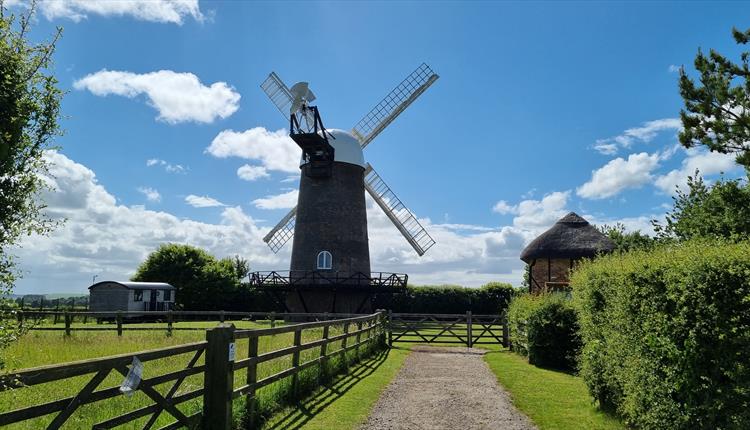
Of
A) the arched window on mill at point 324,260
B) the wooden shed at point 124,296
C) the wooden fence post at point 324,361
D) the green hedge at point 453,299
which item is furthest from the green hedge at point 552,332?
the wooden shed at point 124,296

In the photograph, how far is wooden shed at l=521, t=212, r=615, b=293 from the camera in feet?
92.0

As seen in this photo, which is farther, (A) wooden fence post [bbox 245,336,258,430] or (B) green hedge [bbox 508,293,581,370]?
(B) green hedge [bbox 508,293,581,370]

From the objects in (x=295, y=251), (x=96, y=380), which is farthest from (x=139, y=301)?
(x=96, y=380)

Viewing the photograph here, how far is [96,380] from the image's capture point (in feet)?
14.7

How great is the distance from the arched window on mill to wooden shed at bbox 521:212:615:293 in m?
10.8

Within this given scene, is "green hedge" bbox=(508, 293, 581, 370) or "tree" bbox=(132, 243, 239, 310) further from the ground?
"tree" bbox=(132, 243, 239, 310)

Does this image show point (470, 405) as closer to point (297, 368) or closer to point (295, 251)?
point (297, 368)

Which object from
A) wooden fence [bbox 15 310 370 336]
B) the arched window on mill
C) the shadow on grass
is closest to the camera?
the shadow on grass

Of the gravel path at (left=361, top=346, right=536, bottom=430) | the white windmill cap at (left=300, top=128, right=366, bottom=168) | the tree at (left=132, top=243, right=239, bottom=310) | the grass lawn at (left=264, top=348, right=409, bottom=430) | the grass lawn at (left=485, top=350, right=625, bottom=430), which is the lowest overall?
the grass lawn at (left=485, top=350, right=625, bottom=430)

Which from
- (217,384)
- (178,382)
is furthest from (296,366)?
(178,382)

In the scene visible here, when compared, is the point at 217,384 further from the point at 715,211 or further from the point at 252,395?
the point at 715,211

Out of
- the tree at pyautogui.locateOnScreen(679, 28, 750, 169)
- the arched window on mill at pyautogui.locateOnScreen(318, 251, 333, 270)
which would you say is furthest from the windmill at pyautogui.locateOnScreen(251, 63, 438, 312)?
the tree at pyautogui.locateOnScreen(679, 28, 750, 169)

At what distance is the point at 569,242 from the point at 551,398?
1994 centimetres

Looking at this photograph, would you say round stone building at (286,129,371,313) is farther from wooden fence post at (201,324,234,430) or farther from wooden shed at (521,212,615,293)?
wooden fence post at (201,324,234,430)
